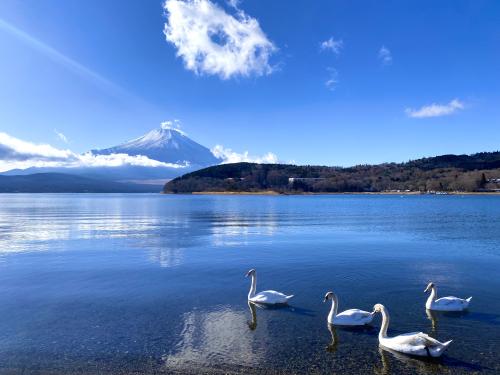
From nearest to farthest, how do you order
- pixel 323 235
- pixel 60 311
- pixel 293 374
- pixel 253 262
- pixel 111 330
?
pixel 293 374, pixel 111 330, pixel 60 311, pixel 253 262, pixel 323 235

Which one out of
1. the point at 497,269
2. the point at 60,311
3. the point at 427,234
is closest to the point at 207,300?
the point at 60,311

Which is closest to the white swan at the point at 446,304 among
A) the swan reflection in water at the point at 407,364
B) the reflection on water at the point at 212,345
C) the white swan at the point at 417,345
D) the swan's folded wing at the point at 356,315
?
the swan's folded wing at the point at 356,315

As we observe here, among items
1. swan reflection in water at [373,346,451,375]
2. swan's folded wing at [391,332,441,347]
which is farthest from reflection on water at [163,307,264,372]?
swan's folded wing at [391,332,441,347]

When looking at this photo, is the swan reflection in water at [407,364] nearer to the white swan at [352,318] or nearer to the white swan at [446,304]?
the white swan at [352,318]

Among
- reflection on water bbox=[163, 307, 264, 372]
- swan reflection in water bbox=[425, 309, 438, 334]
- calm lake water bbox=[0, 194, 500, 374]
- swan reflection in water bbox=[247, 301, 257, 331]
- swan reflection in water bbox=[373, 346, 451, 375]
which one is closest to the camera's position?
swan reflection in water bbox=[373, 346, 451, 375]

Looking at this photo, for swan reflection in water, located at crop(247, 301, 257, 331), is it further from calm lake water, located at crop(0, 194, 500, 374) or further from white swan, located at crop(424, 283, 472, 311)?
white swan, located at crop(424, 283, 472, 311)

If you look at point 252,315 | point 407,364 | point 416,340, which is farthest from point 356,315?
point 252,315

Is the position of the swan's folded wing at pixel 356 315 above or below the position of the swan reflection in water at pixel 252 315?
above

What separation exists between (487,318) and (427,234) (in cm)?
3150

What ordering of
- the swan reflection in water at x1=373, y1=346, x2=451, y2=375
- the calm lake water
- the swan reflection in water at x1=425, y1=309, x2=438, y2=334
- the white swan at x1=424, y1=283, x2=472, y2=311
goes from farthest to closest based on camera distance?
1. the white swan at x1=424, y1=283, x2=472, y2=311
2. the swan reflection in water at x1=425, y1=309, x2=438, y2=334
3. the calm lake water
4. the swan reflection in water at x1=373, y1=346, x2=451, y2=375

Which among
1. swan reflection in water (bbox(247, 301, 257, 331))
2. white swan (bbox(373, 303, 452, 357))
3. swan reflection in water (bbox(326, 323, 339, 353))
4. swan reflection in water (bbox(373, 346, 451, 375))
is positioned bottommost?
swan reflection in water (bbox(373, 346, 451, 375))

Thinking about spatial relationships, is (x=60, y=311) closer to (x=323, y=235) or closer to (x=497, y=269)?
(x=497, y=269)

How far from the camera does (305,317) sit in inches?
679

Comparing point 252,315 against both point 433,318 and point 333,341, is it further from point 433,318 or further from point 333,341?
point 433,318
